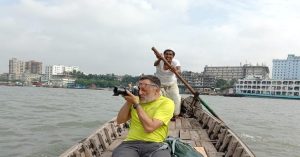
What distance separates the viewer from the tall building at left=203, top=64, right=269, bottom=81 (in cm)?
13725

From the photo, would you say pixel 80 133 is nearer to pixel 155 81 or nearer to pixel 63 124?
pixel 63 124

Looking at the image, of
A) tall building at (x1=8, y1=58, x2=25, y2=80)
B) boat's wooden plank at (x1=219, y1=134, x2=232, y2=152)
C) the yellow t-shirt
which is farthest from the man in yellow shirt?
tall building at (x1=8, y1=58, x2=25, y2=80)

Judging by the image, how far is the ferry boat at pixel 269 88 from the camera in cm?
9194

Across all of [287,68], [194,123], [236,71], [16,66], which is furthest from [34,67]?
[194,123]

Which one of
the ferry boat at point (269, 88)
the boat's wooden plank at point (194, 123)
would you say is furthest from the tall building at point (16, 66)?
the boat's wooden plank at point (194, 123)

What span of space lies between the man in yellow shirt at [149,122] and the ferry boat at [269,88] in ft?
298

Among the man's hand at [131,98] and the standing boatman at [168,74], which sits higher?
the standing boatman at [168,74]

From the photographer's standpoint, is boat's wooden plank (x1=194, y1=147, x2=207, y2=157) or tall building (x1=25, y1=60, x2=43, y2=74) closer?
boat's wooden plank (x1=194, y1=147, x2=207, y2=157)

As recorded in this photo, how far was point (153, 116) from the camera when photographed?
397 centimetres

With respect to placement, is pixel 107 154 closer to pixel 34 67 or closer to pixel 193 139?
pixel 193 139

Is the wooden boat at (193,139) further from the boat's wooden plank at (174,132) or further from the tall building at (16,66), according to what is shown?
the tall building at (16,66)

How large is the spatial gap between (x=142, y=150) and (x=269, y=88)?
9492 cm

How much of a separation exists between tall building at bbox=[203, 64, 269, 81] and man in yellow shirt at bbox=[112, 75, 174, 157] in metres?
135

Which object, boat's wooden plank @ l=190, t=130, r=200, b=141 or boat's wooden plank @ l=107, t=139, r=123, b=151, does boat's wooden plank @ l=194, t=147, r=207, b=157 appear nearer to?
boat's wooden plank @ l=190, t=130, r=200, b=141
